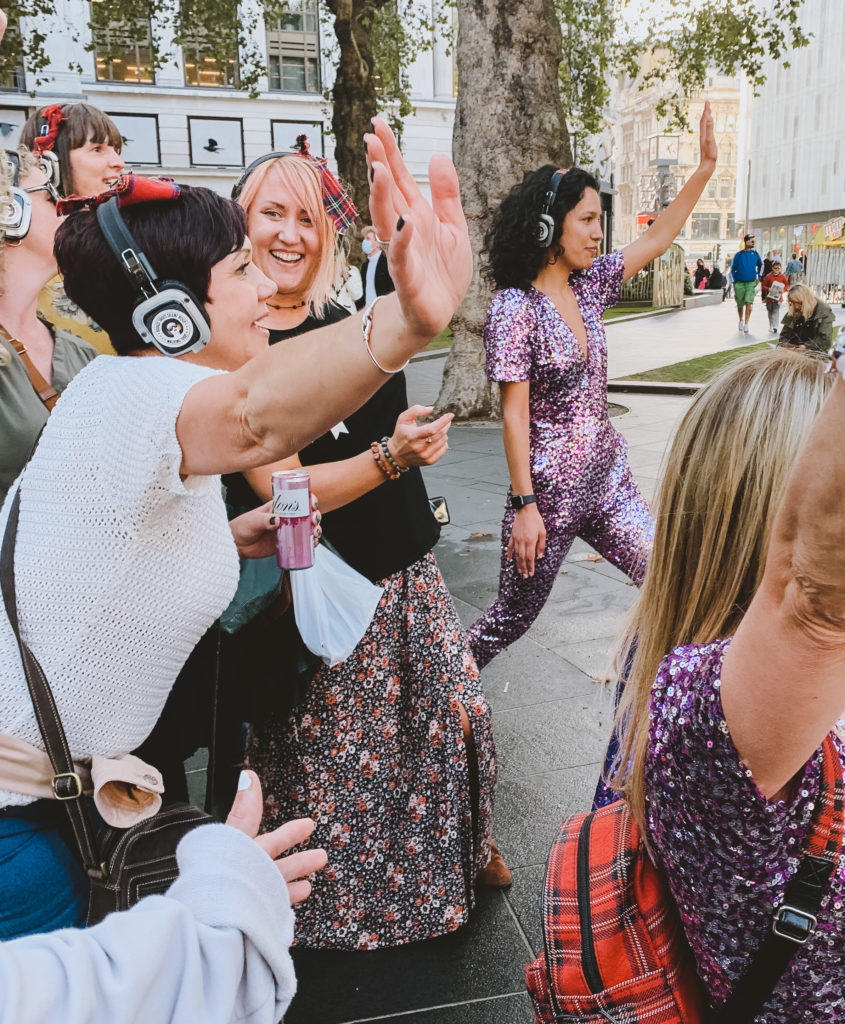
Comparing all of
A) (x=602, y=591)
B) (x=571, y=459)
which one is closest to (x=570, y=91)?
(x=602, y=591)

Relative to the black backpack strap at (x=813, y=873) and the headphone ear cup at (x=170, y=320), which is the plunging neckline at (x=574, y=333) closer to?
the headphone ear cup at (x=170, y=320)

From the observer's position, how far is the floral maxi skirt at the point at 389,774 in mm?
2396

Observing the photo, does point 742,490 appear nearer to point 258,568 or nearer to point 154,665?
point 154,665

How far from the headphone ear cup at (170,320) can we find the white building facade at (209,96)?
29407 mm

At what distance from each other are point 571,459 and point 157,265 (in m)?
2.04

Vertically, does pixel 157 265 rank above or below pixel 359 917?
above

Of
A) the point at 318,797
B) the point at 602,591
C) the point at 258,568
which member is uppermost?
the point at 258,568

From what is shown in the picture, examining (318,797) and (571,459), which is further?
(571,459)

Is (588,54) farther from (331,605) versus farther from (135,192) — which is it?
(135,192)

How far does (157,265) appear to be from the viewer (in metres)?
1.44

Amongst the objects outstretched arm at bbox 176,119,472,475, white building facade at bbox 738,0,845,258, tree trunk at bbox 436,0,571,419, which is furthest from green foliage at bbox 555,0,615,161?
white building facade at bbox 738,0,845,258

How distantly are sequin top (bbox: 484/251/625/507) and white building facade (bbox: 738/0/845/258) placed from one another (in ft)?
184

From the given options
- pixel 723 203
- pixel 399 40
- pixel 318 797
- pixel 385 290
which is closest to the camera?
pixel 385 290

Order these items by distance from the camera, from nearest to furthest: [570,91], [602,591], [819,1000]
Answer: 1. [819,1000]
2. [602,591]
3. [570,91]
